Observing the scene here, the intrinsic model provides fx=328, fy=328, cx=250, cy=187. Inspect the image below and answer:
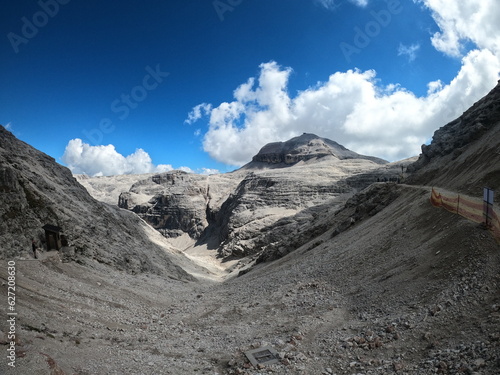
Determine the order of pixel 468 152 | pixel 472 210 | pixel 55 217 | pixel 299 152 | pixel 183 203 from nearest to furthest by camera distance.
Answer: pixel 472 210 → pixel 55 217 → pixel 468 152 → pixel 183 203 → pixel 299 152

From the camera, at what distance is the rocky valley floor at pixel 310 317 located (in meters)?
8.25

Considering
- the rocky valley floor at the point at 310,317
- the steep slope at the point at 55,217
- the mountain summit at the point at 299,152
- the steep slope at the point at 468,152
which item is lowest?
the rocky valley floor at the point at 310,317

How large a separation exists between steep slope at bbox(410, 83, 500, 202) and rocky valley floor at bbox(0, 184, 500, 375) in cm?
463

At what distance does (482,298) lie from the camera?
902 centimetres

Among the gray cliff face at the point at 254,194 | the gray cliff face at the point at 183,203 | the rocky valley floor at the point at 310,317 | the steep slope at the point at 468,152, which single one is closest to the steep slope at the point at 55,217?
the rocky valley floor at the point at 310,317

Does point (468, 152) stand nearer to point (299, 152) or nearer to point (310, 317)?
point (310, 317)

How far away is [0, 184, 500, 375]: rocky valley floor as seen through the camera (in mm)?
8250

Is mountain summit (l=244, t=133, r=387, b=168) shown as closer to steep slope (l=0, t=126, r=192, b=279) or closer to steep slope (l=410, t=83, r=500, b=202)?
steep slope (l=410, t=83, r=500, b=202)

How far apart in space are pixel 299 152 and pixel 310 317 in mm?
116994

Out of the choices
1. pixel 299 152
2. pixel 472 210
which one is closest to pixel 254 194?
pixel 299 152

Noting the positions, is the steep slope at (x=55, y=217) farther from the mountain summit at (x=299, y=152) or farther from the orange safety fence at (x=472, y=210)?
the mountain summit at (x=299, y=152)

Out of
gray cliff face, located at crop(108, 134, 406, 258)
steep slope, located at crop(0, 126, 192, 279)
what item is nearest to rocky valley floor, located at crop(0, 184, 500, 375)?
steep slope, located at crop(0, 126, 192, 279)

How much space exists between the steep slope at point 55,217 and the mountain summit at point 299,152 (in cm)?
9289

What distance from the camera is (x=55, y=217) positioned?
72.0ft
